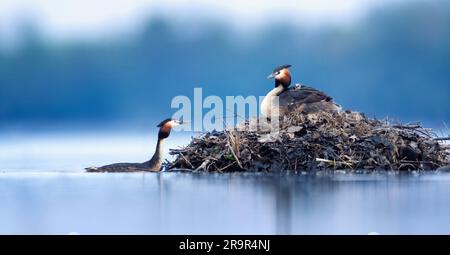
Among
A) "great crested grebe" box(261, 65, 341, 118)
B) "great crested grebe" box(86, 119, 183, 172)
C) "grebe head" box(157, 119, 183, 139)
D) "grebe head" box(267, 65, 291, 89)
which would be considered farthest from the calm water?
"grebe head" box(267, 65, 291, 89)

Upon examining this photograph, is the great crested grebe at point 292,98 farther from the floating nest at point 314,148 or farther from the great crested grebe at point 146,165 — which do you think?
the great crested grebe at point 146,165

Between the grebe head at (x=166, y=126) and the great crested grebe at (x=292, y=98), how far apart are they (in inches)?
40.0

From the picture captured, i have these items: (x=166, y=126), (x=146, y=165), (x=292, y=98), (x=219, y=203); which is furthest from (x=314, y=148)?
(x=219, y=203)

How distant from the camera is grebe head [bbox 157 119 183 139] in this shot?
35.1 ft

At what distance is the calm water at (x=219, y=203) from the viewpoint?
6.37 m

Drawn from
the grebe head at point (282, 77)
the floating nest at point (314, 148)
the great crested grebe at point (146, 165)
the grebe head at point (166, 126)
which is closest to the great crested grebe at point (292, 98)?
the grebe head at point (282, 77)

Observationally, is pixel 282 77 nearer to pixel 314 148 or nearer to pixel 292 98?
pixel 292 98

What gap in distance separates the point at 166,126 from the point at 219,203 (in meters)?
3.27

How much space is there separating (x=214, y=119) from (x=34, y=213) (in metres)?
3.99

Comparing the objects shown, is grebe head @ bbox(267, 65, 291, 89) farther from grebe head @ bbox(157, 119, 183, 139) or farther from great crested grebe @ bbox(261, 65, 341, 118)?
grebe head @ bbox(157, 119, 183, 139)

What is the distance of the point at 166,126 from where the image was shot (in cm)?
1075

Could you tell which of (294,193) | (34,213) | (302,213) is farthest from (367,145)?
(34,213)

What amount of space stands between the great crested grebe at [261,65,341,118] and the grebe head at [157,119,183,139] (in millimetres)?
1015

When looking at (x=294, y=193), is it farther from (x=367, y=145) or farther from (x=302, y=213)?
(x=367, y=145)
